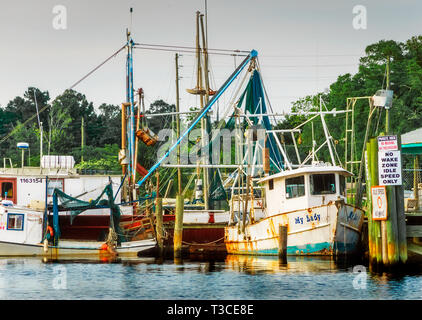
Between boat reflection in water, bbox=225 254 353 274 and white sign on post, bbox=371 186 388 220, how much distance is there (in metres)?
3.31

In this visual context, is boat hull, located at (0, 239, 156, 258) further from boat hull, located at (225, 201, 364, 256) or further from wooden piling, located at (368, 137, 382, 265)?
wooden piling, located at (368, 137, 382, 265)

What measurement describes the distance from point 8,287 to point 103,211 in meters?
15.8

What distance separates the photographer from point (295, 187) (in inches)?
1323

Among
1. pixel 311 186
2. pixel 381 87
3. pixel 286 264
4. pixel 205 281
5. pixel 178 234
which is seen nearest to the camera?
pixel 205 281

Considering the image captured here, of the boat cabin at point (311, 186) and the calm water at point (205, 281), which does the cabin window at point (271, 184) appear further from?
the calm water at point (205, 281)

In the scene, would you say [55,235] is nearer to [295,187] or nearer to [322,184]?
[295,187]

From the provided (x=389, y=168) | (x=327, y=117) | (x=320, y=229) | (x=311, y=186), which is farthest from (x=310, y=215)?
(x=327, y=117)

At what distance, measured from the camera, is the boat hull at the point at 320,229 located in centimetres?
3188

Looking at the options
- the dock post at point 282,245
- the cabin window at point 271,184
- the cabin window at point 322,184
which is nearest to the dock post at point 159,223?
the cabin window at point 271,184

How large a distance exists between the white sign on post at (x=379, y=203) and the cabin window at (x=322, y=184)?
730 cm

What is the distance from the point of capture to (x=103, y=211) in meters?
40.3

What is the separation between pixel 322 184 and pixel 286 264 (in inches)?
180

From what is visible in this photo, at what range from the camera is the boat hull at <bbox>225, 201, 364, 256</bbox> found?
31.9 m
